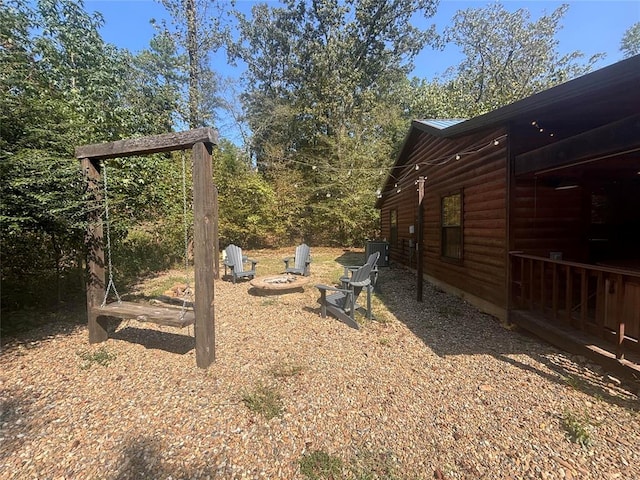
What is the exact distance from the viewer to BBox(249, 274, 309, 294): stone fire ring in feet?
19.9

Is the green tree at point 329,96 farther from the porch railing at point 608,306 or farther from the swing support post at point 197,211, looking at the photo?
the swing support post at point 197,211

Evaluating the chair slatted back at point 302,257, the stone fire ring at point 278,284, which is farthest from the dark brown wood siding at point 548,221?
the chair slatted back at point 302,257

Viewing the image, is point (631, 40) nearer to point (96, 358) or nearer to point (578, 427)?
point (578, 427)

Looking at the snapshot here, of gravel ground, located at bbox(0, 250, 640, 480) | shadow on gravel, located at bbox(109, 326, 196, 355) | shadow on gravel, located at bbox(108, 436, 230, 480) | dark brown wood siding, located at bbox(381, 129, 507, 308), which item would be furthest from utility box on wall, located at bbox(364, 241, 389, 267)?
shadow on gravel, located at bbox(108, 436, 230, 480)

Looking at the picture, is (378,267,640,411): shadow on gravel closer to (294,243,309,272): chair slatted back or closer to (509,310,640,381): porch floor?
(509,310,640,381): porch floor

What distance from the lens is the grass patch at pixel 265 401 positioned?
2.40 meters

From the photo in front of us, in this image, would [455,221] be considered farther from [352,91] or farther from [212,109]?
[212,109]

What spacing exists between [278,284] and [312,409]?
3824 mm

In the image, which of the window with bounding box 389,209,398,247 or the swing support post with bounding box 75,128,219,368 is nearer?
the swing support post with bounding box 75,128,219,368

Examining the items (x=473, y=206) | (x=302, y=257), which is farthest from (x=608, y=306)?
(x=302, y=257)

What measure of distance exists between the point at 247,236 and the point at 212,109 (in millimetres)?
8810

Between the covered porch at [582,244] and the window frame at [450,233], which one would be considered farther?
the window frame at [450,233]

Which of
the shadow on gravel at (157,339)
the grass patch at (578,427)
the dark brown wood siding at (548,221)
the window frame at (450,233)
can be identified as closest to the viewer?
the grass patch at (578,427)

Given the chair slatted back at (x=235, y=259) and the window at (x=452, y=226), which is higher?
the window at (x=452, y=226)
